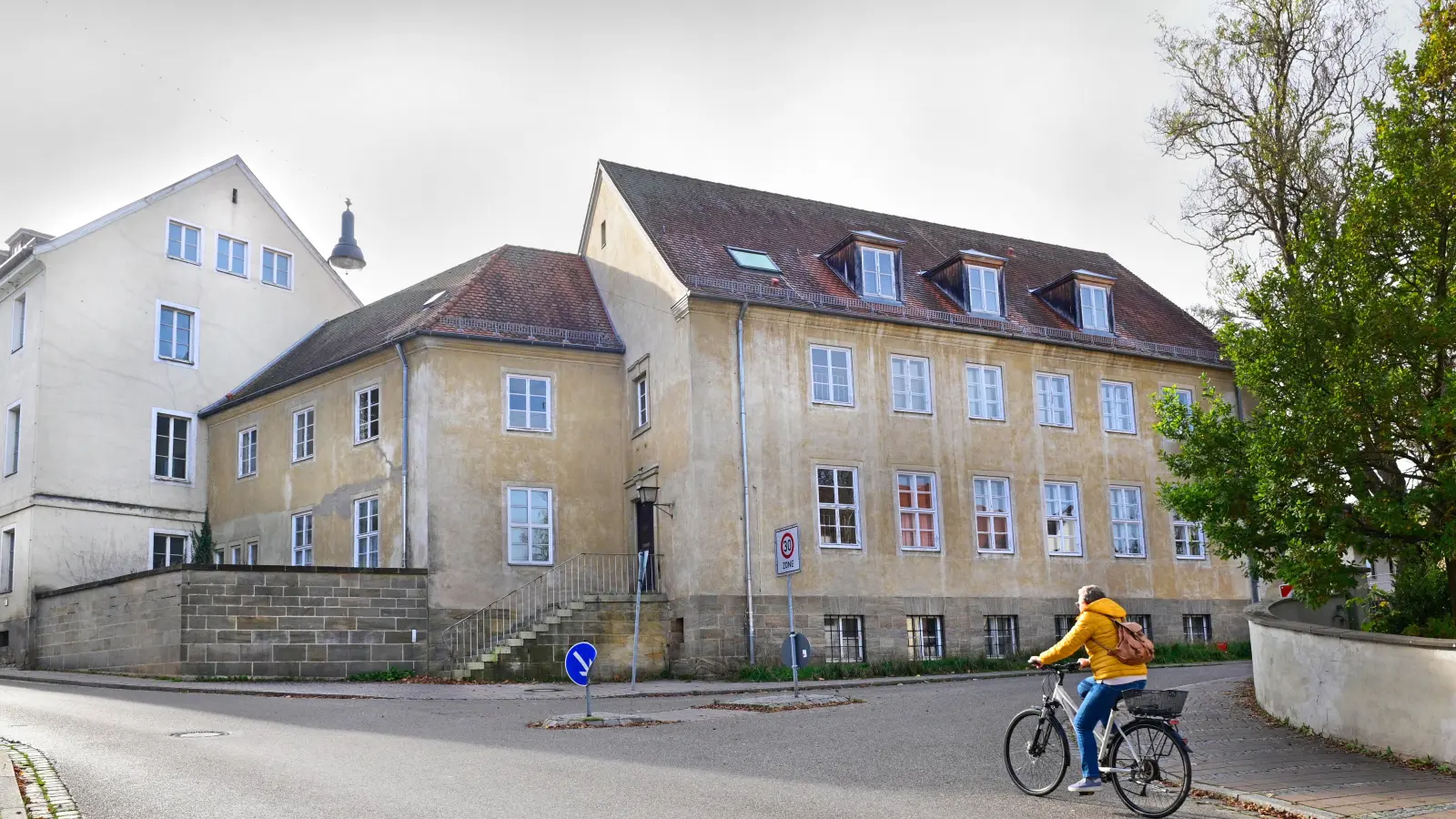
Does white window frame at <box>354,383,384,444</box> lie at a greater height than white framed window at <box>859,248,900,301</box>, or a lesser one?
lesser

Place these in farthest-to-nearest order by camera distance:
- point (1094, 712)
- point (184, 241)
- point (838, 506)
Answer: point (184, 241) < point (838, 506) < point (1094, 712)

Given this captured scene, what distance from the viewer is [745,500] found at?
1000 inches

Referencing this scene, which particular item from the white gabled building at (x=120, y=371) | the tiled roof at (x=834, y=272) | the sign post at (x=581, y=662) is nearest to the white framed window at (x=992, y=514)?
the tiled roof at (x=834, y=272)

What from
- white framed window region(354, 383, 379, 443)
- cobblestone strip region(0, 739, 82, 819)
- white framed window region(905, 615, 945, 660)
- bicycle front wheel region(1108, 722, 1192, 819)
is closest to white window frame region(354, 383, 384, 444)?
white framed window region(354, 383, 379, 443)

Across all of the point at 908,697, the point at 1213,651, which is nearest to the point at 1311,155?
the point at 1213,651

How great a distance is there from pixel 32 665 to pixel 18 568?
2.53 meters

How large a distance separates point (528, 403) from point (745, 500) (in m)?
5.53

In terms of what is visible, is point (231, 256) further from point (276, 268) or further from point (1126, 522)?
point (1126, 522)

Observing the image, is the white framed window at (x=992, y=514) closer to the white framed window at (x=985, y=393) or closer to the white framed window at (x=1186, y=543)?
the white framed window at (x=985, y=393)

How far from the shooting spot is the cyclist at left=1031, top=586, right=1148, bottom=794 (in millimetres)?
9906

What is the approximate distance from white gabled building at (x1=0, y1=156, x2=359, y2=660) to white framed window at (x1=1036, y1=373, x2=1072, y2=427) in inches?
771

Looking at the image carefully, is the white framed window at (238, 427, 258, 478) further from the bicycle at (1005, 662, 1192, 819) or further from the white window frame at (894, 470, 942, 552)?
the bicycle at (1005, 662, 1192, 819)

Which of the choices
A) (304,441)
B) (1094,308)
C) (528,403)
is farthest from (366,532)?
(1094,308)

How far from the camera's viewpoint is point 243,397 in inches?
1233
